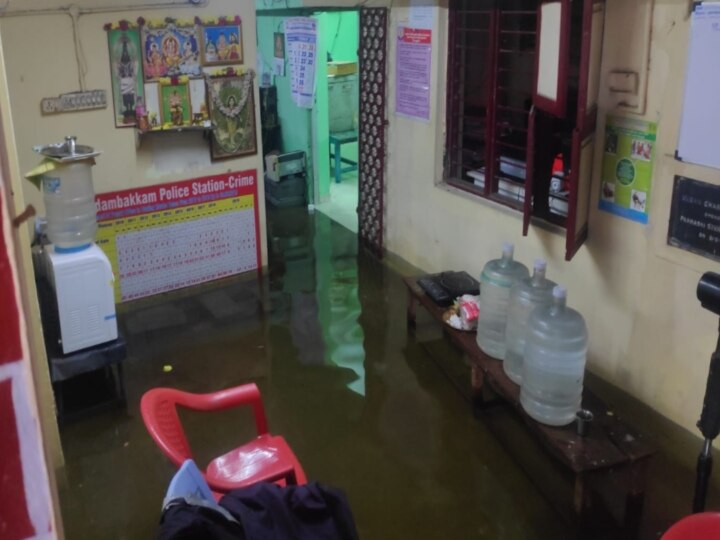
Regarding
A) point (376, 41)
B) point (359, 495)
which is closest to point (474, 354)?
point (359, 495)

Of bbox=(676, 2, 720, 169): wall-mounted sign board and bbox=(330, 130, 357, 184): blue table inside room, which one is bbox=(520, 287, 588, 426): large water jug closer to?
bbox=(676, 2, 720, 169): wall-mounted sign board

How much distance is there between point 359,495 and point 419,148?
280 cm

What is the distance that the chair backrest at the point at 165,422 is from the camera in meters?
2.14

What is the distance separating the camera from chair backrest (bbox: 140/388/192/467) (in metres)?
2.14

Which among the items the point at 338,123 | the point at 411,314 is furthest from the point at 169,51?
the point at 338,123

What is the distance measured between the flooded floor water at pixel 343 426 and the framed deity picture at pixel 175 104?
4.05ft

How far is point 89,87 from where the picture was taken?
4297 mm

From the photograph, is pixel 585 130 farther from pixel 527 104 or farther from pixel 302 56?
pixel 302 56

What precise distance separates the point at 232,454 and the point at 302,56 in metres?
4.15

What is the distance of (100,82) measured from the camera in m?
4.33

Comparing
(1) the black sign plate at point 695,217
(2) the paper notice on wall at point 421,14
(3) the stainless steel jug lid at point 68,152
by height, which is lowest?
(1) the black sign plate at point 695,217

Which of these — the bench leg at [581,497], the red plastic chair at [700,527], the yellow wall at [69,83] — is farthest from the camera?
the yellow wall at [69,83]

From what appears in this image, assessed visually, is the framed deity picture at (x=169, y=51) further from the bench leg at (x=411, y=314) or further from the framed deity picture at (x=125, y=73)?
the bench leg at (x=411, y=314)

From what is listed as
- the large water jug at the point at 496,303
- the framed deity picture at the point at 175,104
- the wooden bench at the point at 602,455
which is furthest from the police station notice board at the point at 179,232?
the wooden bench at the point at 602,455
